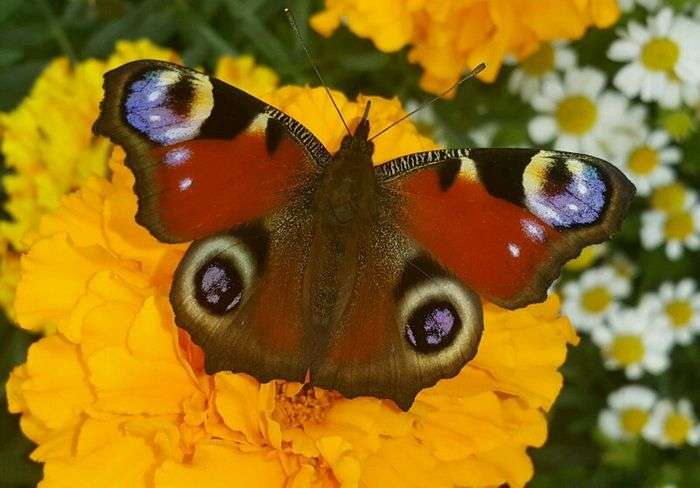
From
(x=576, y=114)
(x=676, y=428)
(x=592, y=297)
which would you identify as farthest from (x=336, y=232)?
(x=676, y=428)

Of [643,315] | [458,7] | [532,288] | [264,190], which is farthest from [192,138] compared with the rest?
[643,315]

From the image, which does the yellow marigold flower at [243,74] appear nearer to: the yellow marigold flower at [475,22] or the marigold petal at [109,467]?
the yellow marigold flower at [475,22]

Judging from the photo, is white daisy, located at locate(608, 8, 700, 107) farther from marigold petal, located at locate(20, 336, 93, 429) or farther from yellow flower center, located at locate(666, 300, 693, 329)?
marigold petal, located at locate(20, 336, 93, 429)

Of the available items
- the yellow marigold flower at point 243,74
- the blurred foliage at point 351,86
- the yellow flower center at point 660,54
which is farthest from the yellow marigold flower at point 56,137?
the yellow flower center at point 660,54

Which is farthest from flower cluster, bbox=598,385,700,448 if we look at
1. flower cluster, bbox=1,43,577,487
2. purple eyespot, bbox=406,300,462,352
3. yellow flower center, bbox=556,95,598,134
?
purple eyespot, bbox=406,300,462,352

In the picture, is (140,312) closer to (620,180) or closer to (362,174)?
(362,174)

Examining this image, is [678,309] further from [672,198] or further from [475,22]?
[475,22]
